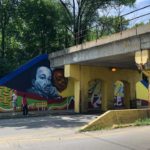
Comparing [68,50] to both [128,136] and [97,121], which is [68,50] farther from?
[128,136]

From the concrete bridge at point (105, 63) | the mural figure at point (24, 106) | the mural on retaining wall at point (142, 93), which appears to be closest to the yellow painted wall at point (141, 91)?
the mural on retaining wall at point (142, 93)

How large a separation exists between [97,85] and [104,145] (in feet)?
69.5

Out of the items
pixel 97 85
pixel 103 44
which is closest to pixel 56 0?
pixel 97 85

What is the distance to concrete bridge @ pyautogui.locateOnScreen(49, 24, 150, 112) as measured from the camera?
2241 cm

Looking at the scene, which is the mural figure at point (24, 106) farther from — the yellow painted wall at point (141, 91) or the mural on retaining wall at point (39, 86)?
the yellow painted wall at point (141, 91)

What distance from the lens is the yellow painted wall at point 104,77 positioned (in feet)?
95.7

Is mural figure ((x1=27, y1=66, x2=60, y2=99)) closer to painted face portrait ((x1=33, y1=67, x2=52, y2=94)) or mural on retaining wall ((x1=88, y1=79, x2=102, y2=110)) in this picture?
painted face portrait ((x1=33, y1=67, x2=52, y2=94))

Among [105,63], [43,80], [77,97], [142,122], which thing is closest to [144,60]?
[142,122]

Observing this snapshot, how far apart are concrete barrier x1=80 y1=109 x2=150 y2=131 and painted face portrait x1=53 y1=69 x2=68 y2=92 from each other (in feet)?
45.5

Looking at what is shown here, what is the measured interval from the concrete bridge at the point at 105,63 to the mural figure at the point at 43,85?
975 millimetres

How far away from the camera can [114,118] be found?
53.5 ft

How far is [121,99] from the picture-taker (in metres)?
35.2

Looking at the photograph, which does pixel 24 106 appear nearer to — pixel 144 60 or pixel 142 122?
pixel 144 60

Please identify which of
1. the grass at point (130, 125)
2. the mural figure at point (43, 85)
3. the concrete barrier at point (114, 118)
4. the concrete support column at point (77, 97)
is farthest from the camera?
the mural figure at point (43, 85)
